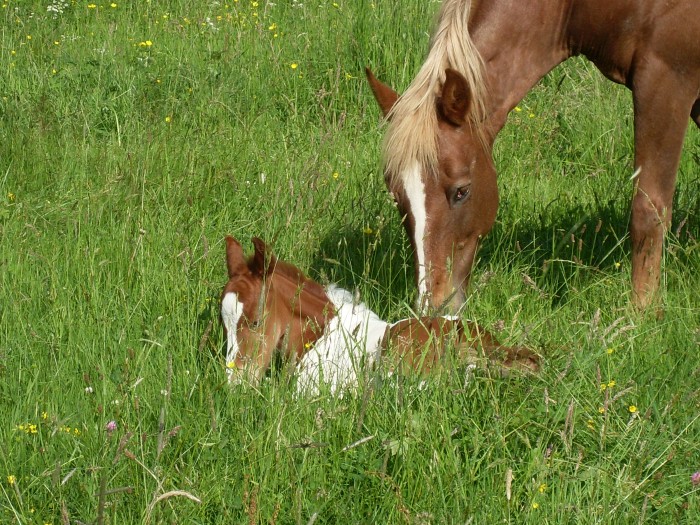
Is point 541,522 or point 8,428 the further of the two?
point 8,428

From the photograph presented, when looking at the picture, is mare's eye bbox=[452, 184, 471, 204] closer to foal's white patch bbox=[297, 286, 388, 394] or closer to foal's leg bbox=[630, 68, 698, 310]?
foal's white patch bbox=[297, 286, 388, 394]

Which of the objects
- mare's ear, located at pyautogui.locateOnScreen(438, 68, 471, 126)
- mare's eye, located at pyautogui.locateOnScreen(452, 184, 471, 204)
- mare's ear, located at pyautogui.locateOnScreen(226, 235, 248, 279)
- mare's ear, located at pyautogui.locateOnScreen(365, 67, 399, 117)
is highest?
mare's ear, located at pyautogui.locateOnScreen(438, 68, 471, 126)

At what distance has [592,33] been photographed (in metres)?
4.25

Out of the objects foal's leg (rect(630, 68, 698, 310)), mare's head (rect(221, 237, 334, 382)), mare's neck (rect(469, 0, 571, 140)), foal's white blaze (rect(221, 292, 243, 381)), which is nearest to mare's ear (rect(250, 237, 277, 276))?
mare's head (rect(221, 237, 334, 382))

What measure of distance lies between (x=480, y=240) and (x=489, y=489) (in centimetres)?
187

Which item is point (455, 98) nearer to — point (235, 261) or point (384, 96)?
point (384, 96)

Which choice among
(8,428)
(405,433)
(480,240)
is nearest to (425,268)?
(480,240)

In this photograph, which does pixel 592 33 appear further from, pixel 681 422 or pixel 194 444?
pixel 194 444

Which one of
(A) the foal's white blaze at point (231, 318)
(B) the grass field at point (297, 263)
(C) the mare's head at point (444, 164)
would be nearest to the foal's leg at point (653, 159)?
(B) the grass field at point (297, 263)

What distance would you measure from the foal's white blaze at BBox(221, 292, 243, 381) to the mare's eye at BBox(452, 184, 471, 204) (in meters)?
1.00

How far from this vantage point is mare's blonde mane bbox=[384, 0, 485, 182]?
3.74 m

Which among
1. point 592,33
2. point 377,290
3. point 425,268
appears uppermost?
point 592,33

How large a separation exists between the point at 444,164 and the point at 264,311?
952mm

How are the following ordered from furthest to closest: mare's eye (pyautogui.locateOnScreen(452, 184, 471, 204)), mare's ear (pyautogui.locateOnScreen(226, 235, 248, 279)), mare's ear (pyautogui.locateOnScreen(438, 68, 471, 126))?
1. mare's eye (pyautogui.locateOnScreen(452, 184, 471, 204))
2. mare's ear (pyautogui.locateOnScreen(438, 68, 471, 126))
3. mare's ear (pyautogui.locateOnScreen(226, 235, 248, 279))
